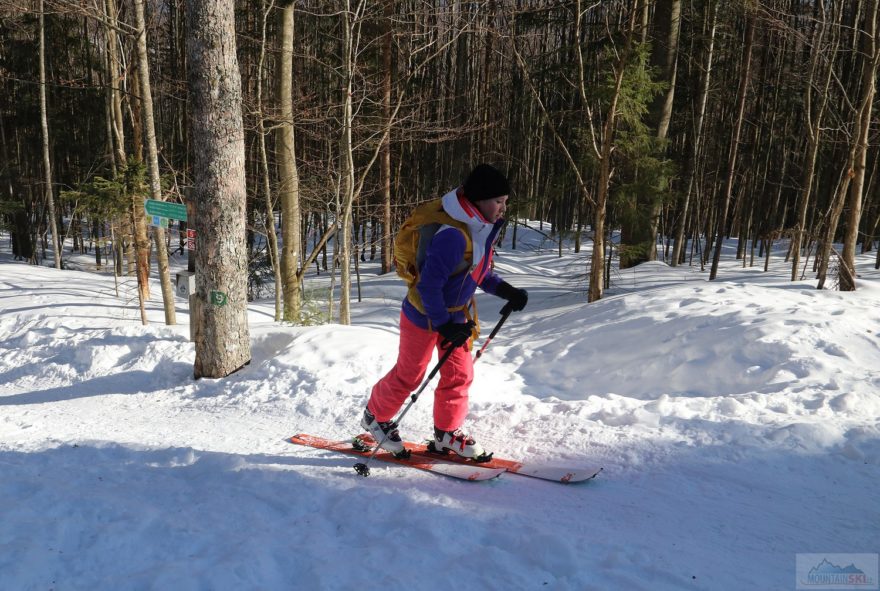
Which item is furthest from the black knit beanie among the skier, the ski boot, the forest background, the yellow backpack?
the forest background

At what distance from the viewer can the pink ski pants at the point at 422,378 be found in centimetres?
385

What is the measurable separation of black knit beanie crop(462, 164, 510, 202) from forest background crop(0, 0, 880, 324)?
352cm

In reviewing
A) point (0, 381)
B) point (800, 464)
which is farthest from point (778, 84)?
point (0, 381)

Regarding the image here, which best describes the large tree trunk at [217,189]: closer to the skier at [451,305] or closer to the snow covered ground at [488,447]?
the snow covered ground at [488,447]

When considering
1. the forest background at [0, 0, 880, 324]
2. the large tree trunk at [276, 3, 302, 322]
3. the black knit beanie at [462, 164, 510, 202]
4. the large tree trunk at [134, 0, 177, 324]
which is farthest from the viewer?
the large tree trunk at [276, 3, 302, 322]

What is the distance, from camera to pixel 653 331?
6.42 m

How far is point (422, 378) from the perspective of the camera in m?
3.96

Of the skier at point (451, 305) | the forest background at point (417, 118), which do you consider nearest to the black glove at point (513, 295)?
the skier at point (451, 305)

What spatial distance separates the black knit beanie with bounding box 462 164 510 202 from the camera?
350 cm

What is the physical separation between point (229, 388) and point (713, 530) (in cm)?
465

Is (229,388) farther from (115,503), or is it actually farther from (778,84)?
(778,84)

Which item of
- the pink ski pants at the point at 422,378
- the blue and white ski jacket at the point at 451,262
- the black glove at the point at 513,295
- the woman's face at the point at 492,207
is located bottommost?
the pink ski pants at the point at 422,378

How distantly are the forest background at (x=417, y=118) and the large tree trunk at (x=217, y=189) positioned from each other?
14 cm

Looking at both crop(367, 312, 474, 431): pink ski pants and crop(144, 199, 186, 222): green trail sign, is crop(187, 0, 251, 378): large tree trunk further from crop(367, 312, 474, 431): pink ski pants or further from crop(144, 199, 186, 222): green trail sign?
crop(367, 312, 474, 431): pink ski pants
